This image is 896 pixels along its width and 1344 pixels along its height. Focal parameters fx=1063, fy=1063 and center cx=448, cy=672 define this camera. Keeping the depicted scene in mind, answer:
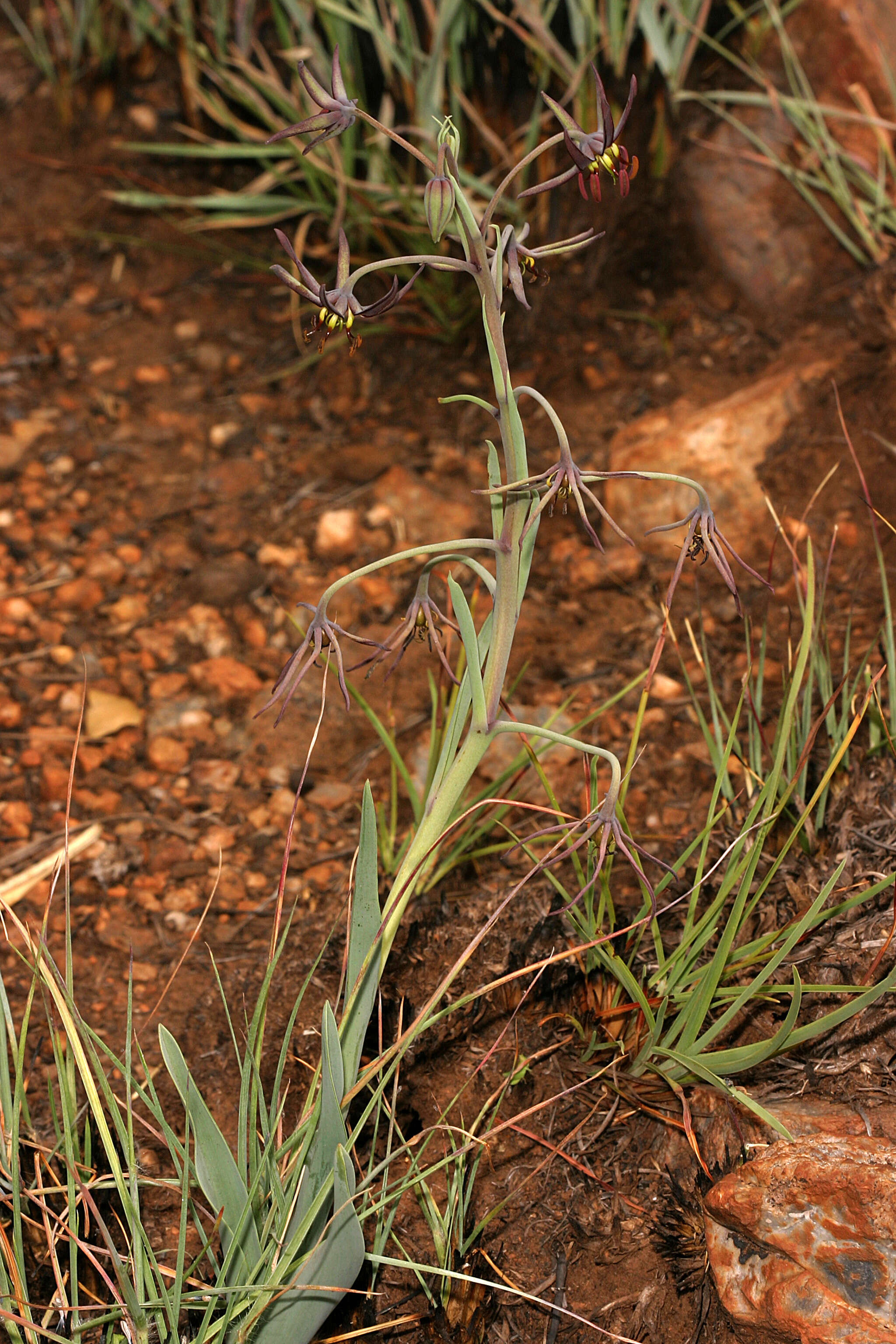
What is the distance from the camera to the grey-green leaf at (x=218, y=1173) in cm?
98

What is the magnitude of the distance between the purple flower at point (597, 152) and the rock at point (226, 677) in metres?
1.23

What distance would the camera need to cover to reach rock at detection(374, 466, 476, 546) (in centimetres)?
209

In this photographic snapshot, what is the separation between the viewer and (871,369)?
2021mm

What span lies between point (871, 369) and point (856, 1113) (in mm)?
1429

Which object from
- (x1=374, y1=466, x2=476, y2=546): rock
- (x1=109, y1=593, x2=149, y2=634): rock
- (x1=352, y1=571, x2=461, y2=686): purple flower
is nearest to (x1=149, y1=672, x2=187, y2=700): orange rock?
(x1=109, y1=593, x2=149, y2=634): rock

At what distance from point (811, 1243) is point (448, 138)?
104 centimetres

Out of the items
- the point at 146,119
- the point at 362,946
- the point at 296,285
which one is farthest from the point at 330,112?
the point at 146,119

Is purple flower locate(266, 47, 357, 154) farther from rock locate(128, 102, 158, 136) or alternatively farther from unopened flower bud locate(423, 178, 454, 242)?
rock locate(128, 102, 158, 136)

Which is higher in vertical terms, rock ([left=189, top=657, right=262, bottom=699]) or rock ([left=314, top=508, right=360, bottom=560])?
rock ([left=314, top=508, right=360, bottom=560])

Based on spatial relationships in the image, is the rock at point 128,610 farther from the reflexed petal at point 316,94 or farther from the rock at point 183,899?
the reflexed petal at point 316,94

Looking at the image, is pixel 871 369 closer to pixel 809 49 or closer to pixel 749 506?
pixel 749 506

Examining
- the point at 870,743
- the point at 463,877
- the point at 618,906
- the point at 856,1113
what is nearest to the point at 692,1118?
the point at 856,1113

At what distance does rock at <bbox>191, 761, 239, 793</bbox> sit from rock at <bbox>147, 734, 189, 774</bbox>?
0.09ft

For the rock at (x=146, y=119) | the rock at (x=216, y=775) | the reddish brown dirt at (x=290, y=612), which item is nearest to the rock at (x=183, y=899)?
the reddish brown dirt at (x=290, y=612)
